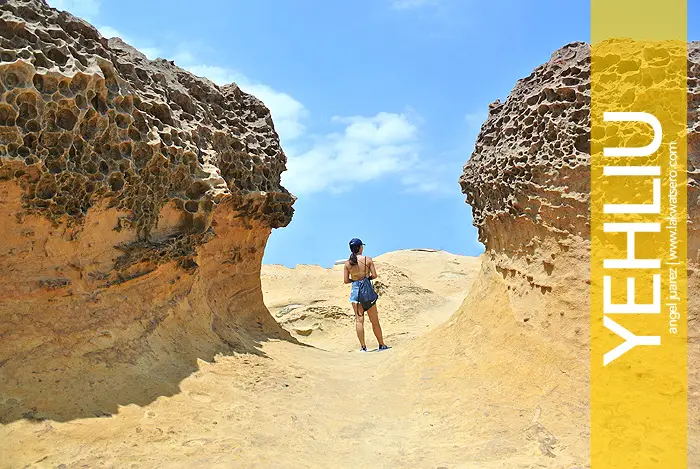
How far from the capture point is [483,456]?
3.09 metres

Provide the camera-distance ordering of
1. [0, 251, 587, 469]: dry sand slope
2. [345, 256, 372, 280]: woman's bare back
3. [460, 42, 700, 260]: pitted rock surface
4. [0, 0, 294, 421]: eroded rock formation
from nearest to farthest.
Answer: [0, 251, 587, 469]: dry sand slope < [0, 0, 294, 421]: eroded rock formation < [460, 42, 700, 260]: pitted rock surface < [345, 256, 372, 280]: woman's bare back

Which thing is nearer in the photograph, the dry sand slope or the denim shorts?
the dry sand slope

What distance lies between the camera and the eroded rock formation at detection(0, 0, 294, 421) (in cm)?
346

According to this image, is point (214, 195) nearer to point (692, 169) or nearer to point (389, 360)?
point (389, 360)

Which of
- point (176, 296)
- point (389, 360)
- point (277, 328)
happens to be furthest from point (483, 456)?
point (277, 328)

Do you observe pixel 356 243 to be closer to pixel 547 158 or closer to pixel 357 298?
pixel 357 298

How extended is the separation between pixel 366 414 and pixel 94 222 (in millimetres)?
2659

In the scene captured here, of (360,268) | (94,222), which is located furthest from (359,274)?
(94,222)

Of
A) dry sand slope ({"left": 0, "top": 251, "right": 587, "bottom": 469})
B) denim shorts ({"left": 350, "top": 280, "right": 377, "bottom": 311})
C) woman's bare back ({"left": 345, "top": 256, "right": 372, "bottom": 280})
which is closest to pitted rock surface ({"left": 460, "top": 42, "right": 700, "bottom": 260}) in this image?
dry sand slope ({"left": 0, "top": 251, "right": 587, "bottom": 469})

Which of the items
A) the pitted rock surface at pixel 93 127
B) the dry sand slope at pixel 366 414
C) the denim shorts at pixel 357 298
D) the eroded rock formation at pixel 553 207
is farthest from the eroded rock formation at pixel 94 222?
the eroded rock formation at pixel 553 207

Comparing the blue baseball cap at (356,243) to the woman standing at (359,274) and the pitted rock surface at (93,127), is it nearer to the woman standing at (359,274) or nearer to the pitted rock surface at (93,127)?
the woman standing at (359,274)

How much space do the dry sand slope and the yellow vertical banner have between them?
302 millimetres

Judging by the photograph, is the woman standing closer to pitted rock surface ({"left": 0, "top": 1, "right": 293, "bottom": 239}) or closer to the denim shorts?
the denim shorts

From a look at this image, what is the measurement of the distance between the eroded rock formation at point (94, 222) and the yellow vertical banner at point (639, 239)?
3.23 metres
